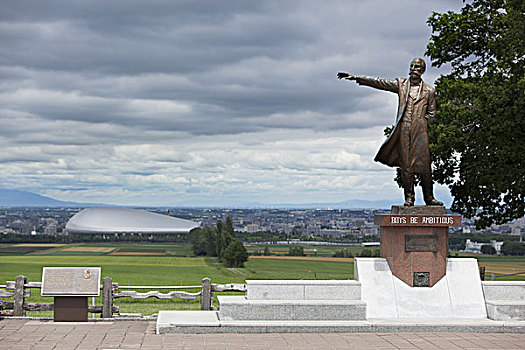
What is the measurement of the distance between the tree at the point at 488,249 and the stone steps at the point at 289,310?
147 feet

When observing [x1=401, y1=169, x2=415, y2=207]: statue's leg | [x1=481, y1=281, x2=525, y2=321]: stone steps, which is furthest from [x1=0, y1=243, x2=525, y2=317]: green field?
[x1=481, y1=281, x2=525, y2=321]: stone steps

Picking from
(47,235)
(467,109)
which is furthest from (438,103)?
(47,235)

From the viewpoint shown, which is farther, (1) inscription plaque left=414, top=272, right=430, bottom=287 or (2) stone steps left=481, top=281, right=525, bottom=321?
(1) inscription plaque left=414, top=272, right=430, bottom=287

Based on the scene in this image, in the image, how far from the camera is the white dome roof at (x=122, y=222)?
124500 mm

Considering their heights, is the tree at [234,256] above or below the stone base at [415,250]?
below

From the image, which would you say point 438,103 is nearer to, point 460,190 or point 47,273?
point 460,190

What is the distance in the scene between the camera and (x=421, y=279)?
12.4 metres

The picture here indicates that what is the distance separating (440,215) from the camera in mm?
12320

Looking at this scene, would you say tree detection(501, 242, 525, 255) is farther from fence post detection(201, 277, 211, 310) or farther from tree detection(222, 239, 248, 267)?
fence post detection(201, 277, 211, 310)

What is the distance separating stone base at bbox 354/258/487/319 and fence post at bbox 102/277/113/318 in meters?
5.15

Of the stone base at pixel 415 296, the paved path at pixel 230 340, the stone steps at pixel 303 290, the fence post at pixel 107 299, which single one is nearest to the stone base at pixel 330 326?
the paved path at pixel 230 340

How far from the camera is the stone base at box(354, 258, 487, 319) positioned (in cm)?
1216

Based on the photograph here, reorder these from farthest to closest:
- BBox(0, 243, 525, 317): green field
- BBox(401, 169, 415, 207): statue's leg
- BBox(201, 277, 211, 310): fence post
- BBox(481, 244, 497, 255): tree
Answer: BBox(481, 244, 497, 255): tree → BBox(0, 243, 525, 317): green field → BBox(201, 277, 211, 310): fence post → BBox(401, 169, 415, 207): statue's leg

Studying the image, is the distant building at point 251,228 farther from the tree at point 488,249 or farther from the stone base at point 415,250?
the stone base at point 415,250
